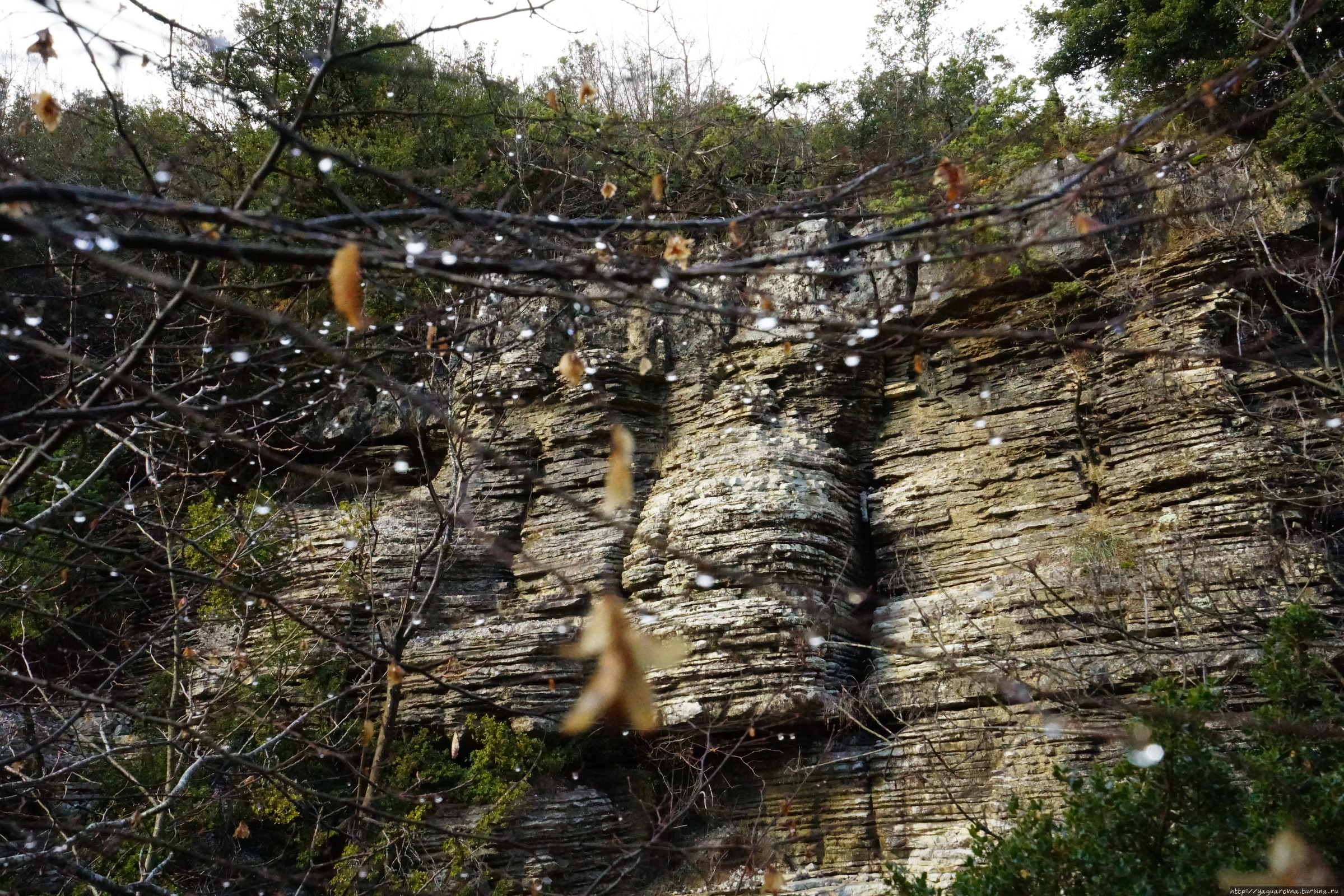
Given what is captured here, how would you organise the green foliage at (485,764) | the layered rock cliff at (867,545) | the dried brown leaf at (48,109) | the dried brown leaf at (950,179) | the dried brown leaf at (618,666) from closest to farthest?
Answer: the dried brown leaf at (618,666)
the dried brown leaf at (950,179)
the dried brown leaf at (48,109)
the layered rock cliff at (867,545)
the green foliage at (485,764)

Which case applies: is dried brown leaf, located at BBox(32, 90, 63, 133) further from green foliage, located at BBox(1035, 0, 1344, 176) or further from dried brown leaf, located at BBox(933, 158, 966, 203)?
green foliage, located at BBox(1035, 0, 1344, 176)

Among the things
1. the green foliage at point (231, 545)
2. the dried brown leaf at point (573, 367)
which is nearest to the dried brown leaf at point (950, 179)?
the dried brown leaf at point (573, 367)

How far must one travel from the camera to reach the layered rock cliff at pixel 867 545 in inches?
247

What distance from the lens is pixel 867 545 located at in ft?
26.1

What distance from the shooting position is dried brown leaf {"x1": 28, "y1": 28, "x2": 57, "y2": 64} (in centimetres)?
233

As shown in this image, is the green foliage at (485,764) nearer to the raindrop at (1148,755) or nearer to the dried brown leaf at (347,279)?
the raindrop at (1148,755)

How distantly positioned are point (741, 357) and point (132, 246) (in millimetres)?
7397

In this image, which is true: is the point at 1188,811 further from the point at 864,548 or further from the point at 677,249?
the point at 864,548

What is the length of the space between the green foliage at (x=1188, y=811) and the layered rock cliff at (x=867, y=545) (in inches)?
42.7

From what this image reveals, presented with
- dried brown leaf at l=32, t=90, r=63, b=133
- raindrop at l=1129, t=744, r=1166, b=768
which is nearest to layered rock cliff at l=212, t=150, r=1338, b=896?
raindrop at l=1129, t=744, r=1166, b=768

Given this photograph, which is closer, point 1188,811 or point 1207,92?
point 1207,92

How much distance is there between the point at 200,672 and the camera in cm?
785

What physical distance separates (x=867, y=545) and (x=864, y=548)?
5 centimetres

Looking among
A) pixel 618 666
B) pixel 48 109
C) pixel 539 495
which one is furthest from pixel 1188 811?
pixel 539 495
